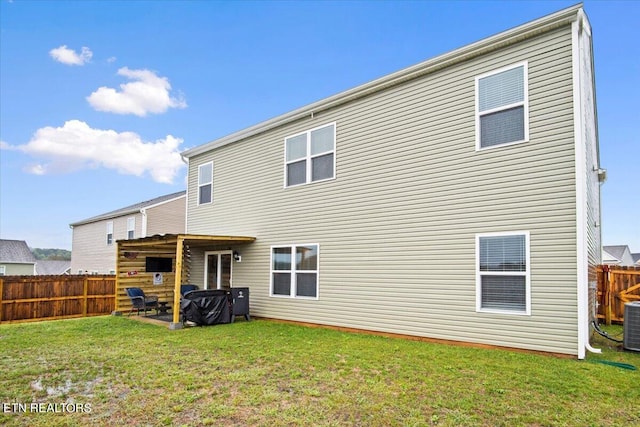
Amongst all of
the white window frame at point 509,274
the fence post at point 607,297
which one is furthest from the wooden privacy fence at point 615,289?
the white window frame at point 509,274

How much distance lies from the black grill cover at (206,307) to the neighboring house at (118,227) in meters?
11.1

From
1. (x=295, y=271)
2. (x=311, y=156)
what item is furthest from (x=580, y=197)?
(x=295, y=271)

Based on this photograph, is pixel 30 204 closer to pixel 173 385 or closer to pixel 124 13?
pixel 124 13

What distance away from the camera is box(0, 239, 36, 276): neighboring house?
3256 centimetres

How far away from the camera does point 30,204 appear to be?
2316cm

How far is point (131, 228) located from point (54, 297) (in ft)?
28.3

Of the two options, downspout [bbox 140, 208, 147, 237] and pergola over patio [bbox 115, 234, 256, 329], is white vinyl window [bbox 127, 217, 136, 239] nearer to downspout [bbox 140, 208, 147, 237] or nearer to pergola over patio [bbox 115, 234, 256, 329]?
downspout [bbox 140, 208, 147, 237]

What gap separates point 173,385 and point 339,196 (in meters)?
5.65

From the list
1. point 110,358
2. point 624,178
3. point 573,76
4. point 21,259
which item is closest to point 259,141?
point 110,358

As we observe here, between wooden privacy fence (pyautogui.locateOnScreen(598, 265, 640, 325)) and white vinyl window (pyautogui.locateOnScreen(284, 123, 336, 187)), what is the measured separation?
7.22m

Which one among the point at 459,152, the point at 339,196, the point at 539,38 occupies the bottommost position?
the point at 339,196

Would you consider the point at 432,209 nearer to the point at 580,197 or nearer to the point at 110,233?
the point at 580,197

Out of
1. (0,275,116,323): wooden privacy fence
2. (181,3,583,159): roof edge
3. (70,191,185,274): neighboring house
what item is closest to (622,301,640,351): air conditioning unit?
(181,3,583,159): roof edge

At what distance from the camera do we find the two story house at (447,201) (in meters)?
6.21
